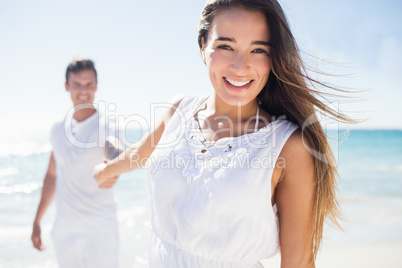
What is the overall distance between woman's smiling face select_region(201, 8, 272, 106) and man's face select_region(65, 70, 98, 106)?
8.13ft

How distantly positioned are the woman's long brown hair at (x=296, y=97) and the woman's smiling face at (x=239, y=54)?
0.04 m

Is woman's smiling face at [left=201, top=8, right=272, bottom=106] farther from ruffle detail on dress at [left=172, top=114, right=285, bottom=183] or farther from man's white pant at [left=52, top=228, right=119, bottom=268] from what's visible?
man's white pant at [left=52, top=228, right=119, bottom=268]

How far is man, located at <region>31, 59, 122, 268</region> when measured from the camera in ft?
11.0

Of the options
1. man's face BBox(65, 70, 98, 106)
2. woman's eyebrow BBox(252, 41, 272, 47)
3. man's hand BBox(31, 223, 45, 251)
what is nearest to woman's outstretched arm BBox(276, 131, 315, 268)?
woman's eyebrow BBox(252, 41, 272, 47)

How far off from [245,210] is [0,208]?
10705 millimetres

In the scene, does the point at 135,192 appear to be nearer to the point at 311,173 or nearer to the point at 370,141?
the point at 311,173

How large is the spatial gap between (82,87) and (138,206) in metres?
6.56

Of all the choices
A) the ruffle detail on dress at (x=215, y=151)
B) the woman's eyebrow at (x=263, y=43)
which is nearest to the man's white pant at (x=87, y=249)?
the ruffle detail on dress at (x=215, y=151)

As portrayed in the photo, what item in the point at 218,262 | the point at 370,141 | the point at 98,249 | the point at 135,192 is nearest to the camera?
the point at 218,262

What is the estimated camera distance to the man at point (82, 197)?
3348 mm

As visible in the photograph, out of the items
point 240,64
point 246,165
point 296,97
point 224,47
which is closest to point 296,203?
point 246,165

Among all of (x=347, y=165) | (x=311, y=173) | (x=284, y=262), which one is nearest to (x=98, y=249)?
(x=284, y=262)

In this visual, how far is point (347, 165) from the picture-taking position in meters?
18.3

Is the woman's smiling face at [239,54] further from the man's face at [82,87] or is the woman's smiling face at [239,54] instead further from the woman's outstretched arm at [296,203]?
the man's face at [82,87]
